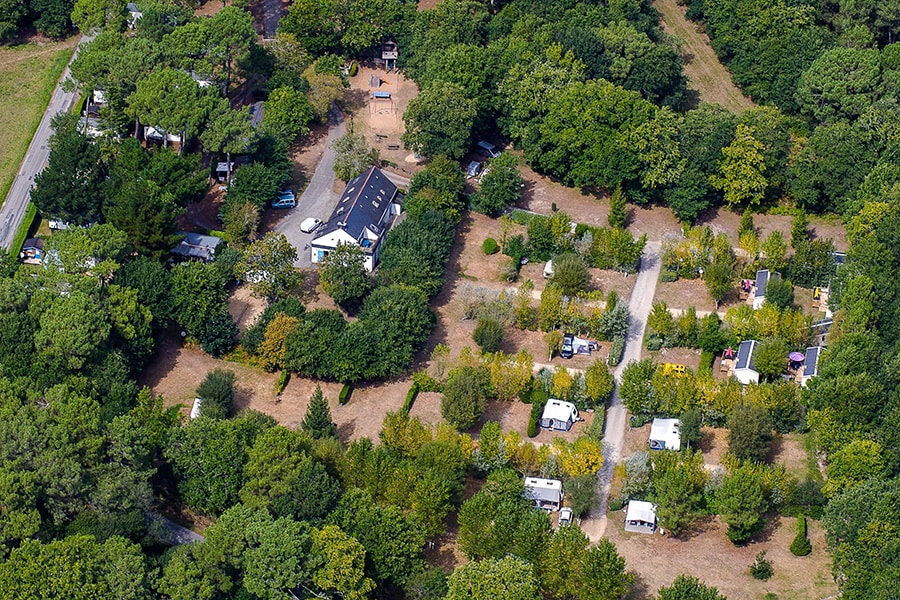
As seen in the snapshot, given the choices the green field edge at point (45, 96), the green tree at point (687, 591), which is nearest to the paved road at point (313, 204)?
the green field edge at point (45, 96)

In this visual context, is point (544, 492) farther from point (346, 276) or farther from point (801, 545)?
point (346, 276)

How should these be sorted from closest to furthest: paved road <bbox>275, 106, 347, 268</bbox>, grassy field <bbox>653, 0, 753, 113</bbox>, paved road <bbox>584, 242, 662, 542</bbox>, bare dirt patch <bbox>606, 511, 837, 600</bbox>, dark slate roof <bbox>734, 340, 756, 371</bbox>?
bare dirt patch <bbox>606, 511, 837, 600</bbox>, paved road <bbox>584, 242, 662, 542</bbox>, dark slate roof <bbox>734, 340, 756, 371</bbox>, paved road <bbox>275, 106, 347, 268</bbox>, grassy field <bbox>653, 0, 753, 113</bbox>

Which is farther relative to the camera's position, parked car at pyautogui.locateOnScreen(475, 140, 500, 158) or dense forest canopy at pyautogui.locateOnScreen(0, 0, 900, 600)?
parked car at pyautogui.locateOnScreen(475, 140, 500, 158)

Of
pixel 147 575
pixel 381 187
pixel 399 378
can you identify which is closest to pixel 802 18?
pixel 381 187

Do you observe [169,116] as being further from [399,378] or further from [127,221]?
[399,378]

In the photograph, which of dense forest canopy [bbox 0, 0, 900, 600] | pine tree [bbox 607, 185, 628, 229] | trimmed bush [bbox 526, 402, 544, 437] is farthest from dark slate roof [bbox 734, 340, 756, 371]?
pine tree [bbox 607, 185, 628, 229]

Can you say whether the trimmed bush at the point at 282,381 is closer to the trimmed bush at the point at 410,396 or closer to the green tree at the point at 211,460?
the trimmed bush at the point at 410,396

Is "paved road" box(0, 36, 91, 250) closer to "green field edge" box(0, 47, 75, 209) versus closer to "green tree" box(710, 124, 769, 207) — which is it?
"green field edge" box(0, 47, 75, 209)
